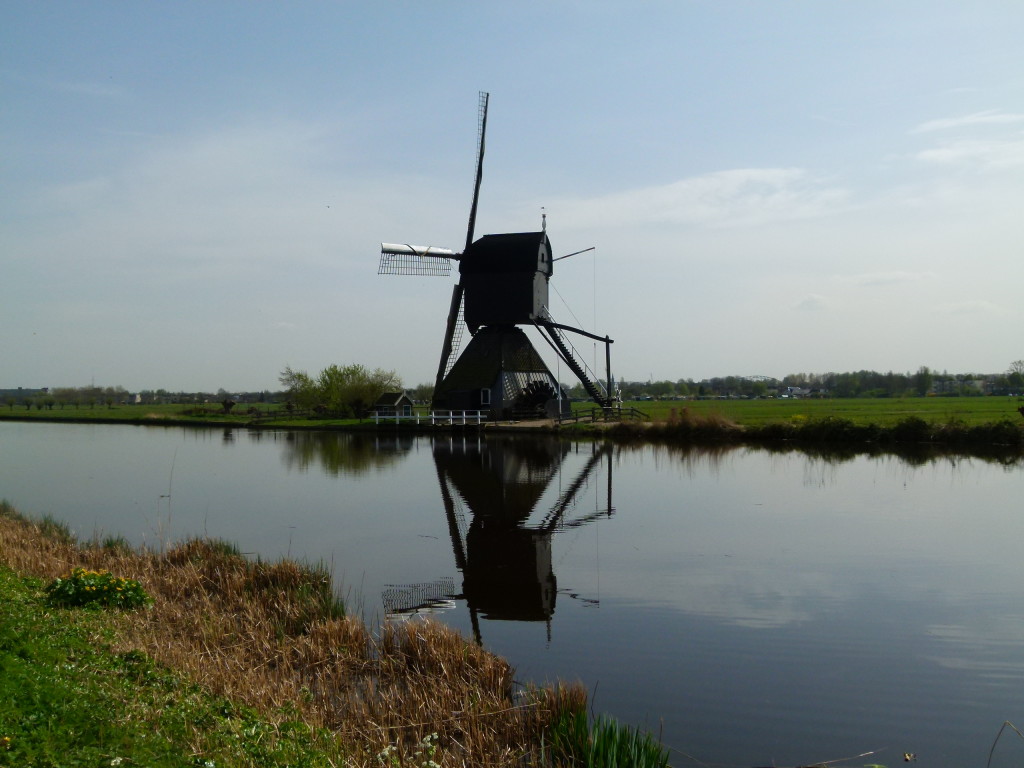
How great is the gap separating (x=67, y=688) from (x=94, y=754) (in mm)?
921

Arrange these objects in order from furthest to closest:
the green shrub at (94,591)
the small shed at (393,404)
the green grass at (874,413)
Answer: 1. the small shed at (393,404)
2. the green grass at (874,413)
3. the green shrub at (94,591)

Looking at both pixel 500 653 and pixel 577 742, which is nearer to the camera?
pixel 577 742

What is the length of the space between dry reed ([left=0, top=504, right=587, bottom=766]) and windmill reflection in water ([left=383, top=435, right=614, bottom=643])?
1.20 meters

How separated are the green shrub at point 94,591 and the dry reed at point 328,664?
0.79ft

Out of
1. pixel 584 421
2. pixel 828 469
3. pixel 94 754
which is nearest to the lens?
pixel 94 754

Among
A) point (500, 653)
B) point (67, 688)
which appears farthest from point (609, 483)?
point (67, 688)

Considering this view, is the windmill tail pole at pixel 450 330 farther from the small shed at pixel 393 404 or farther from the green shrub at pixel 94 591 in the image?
the green shrub at pixel 94 591

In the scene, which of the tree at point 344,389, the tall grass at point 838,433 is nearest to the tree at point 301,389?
the tree at point 344,389

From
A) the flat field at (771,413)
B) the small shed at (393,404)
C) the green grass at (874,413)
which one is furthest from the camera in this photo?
the small shed at (393,404)

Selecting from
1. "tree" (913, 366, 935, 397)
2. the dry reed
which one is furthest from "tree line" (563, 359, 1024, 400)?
the dry reed

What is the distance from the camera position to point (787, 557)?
38.0 ft

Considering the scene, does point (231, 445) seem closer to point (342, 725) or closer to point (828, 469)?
point (828, 469)

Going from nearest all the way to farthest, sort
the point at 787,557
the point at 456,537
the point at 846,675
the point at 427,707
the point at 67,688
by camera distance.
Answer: the point at 67,688, the point at 427,707, the point at 846,675, the point at 787,557, the point at 456,537

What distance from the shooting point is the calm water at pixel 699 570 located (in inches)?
251
